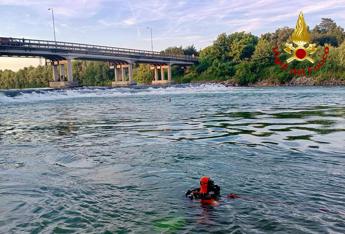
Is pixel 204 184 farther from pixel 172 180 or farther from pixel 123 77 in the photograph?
pixel 123 77

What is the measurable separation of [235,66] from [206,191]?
3978 inches

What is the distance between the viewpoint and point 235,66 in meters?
105

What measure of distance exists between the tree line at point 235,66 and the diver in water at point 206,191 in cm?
7393

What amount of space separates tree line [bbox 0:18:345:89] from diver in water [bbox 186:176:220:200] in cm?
7393

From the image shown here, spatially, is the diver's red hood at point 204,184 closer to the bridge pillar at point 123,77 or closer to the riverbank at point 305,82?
the riverbank at point 305,82

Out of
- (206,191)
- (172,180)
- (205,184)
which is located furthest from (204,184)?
(172,180)

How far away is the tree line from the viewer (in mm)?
86250

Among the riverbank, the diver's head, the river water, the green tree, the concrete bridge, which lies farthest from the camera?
the green tree

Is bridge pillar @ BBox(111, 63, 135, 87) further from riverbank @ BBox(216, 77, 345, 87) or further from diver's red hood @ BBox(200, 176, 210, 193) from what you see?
diver's red hood @ BBox(200, 176, 210, 193)

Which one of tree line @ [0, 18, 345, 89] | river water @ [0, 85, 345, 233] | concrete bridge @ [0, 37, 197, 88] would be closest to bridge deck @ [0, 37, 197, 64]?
concrete bridge @ [0, 37, 197, 88]

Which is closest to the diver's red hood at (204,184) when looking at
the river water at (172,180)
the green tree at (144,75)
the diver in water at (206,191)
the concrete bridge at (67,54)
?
the diver in water at (206,191)

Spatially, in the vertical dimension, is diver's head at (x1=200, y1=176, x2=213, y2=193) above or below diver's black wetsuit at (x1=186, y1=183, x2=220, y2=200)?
above

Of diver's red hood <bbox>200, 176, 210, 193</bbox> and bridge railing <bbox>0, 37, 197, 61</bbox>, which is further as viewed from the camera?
bridge railing <bbox>0, 37, 197, 61</bbox>

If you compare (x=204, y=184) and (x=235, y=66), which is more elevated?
(x=235, y=66)
